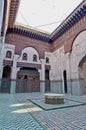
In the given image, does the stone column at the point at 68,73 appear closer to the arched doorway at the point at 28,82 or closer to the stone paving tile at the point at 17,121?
the arched doorway at the point at 28,82

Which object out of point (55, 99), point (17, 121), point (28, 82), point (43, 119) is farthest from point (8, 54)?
point (43, 119)

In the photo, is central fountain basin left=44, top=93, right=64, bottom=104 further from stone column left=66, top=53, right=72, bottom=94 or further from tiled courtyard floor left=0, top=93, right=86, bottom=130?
stone column left=66, top=53, right=72, bottom=94

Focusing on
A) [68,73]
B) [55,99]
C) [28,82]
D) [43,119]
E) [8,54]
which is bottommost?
[43,119]

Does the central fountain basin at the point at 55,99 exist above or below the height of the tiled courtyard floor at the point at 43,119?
above

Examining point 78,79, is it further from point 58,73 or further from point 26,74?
point 26,74

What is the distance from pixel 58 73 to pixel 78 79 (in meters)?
3.62

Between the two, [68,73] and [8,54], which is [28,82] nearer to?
[8,54]

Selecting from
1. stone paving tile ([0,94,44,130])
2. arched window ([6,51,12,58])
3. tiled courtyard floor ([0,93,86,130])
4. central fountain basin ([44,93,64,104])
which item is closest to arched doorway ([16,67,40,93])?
arched window ([6,51,12,58])

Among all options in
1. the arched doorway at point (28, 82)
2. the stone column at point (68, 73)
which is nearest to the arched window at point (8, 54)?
the arched doorway at point (28, 82)

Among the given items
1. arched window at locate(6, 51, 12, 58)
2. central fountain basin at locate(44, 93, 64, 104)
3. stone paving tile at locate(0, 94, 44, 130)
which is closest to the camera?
stone paving tile at locate(0, 94, 44, 130)

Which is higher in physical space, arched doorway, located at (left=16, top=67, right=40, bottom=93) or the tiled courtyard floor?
arched doorway, located at (left=16, top=67, right=40, bottom=93)

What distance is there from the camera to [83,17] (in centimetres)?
970

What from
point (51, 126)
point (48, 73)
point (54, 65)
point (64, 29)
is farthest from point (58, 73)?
point (51, 126)

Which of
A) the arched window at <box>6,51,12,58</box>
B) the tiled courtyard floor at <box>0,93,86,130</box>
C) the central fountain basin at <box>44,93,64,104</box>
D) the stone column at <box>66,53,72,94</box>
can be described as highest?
the arched window at <box>6,51,12,58</box>
